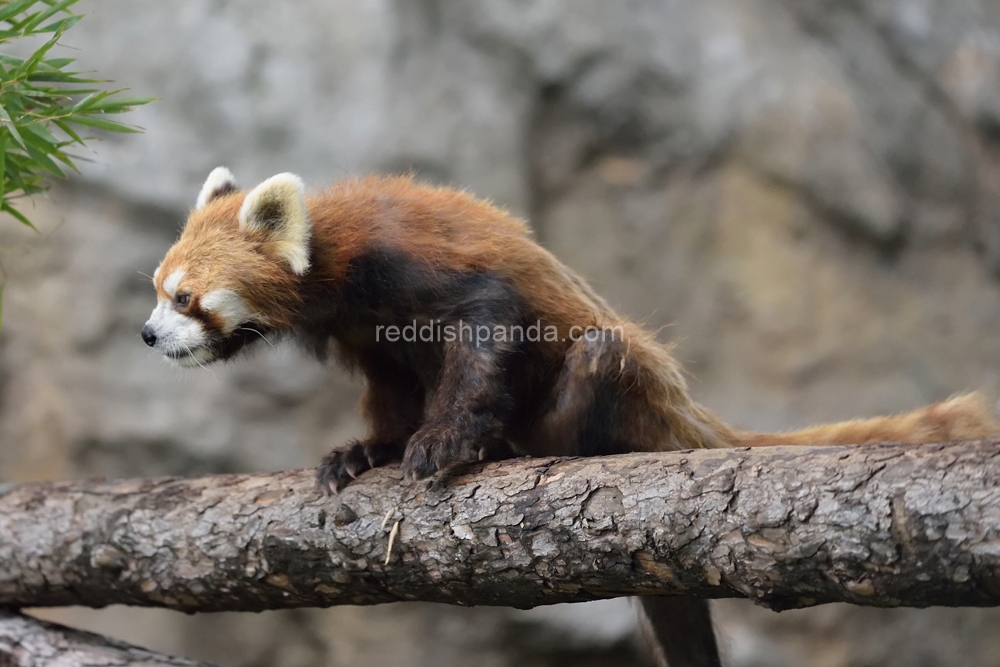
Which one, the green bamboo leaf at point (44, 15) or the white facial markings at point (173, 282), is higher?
the green bamboo leaf at point (44, 15)

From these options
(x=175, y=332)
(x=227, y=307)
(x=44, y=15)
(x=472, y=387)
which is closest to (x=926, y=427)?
(x=472, y=387)

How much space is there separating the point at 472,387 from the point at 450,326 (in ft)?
0.80

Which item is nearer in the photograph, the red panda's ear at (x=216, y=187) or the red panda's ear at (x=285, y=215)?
the red panda's ear at (x=285, y=215)

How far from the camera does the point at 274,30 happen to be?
16.9ft

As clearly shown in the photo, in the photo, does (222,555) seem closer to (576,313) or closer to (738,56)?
(576,313)

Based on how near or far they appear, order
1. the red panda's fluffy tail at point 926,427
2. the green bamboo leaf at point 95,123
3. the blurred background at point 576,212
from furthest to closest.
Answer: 1. the blurred background at point 576,212
2. the green bamboo leaf at point 95,123
3. the red panda's fluffy tail at point 926,427

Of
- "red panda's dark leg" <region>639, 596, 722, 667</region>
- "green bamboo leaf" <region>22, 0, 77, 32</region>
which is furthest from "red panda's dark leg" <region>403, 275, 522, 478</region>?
"green bamboo leaf" <region>22, 0, 77, 32</region>

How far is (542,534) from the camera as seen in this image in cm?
234

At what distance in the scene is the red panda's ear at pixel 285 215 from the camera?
2.85 metres

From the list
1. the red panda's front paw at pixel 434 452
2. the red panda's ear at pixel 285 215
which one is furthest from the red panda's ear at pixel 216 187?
the red panda's front paw at pixel 434 452

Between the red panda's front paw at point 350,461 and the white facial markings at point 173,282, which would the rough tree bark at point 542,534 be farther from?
the white facial markings at point 173,282

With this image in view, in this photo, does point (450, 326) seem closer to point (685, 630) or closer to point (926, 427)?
point (685, 630)

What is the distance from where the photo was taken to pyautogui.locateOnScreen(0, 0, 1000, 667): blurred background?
193 inches

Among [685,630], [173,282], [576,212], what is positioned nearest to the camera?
[173,282]
